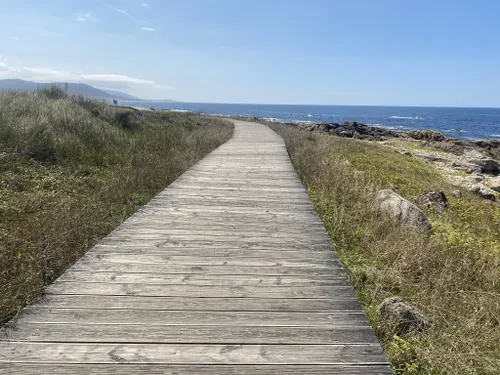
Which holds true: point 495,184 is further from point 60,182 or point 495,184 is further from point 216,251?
point 60,182

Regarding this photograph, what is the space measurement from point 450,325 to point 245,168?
6.27m

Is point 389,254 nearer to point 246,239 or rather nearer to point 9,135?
point 246,239

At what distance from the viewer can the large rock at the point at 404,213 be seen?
7.04 metres

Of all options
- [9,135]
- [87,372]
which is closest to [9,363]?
[87,372]

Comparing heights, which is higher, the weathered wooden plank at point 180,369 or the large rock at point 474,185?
the weathered wooden plank at point 180,369

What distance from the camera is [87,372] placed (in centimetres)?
200

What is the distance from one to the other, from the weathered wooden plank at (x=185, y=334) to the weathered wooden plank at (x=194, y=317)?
46mm

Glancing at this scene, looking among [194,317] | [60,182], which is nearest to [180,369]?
[194,317]

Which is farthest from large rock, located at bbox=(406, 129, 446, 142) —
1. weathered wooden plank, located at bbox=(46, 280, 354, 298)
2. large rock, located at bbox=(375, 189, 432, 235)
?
weathered wooden plank, located at bbox=(46, 280, 354, 298)

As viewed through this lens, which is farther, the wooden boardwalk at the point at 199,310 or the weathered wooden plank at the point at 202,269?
the weathered wooden plank at the point at 202,269

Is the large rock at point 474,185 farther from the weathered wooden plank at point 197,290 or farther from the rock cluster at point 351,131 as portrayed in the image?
the rock cluster at point 351,131

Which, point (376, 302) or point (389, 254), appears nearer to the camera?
point (376, 302)

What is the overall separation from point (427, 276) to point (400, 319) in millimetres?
1857

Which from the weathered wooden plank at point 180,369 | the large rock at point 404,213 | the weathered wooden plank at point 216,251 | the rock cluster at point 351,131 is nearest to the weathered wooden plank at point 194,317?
the weathered wooden plank at point 180,369
